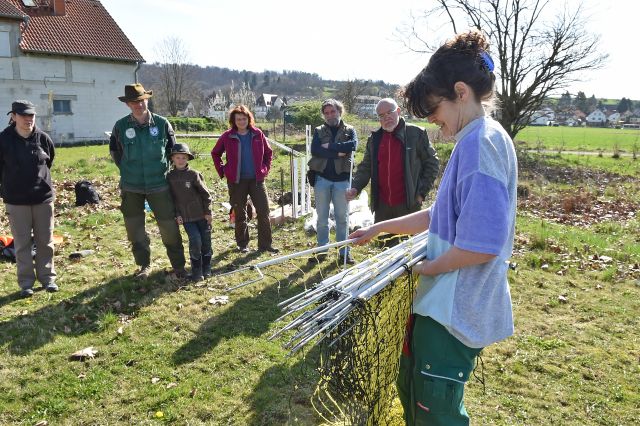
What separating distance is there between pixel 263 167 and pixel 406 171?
2.48 meters

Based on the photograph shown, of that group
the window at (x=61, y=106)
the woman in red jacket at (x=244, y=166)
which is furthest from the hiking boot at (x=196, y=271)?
the window at (x=61, y=106)

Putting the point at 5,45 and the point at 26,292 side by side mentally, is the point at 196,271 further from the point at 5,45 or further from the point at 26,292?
the point at 5,45

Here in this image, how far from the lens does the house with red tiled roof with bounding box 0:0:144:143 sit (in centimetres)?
2450

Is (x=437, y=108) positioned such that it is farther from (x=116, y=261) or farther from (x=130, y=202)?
(x=116, y=261)

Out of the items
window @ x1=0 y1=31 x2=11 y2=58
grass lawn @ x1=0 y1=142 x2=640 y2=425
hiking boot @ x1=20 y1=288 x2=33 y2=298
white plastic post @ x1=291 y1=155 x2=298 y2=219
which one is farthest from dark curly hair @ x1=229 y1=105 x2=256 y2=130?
window @ x1=0 y1=31 x2=11 y2=58

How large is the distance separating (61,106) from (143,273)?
2477 centimetres

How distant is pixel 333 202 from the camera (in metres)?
6.70

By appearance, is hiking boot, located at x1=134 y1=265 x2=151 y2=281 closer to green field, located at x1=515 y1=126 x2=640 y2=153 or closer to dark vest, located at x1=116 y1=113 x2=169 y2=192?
dark vest, located at x1=116 y1=113 x2=169 y2=192

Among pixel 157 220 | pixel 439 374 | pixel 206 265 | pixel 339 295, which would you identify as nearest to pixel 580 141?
pixel 206 265

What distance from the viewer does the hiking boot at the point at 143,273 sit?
19.6 ft

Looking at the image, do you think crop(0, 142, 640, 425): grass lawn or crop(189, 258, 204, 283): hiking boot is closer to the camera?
crop(0, 142, 640, 425): grass lawn

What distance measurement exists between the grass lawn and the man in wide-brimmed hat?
1.77 ft

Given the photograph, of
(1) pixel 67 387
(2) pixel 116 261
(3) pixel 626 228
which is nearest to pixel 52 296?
(2) pixel 116 261

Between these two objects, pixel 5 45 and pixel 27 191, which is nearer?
pixel 27 191
